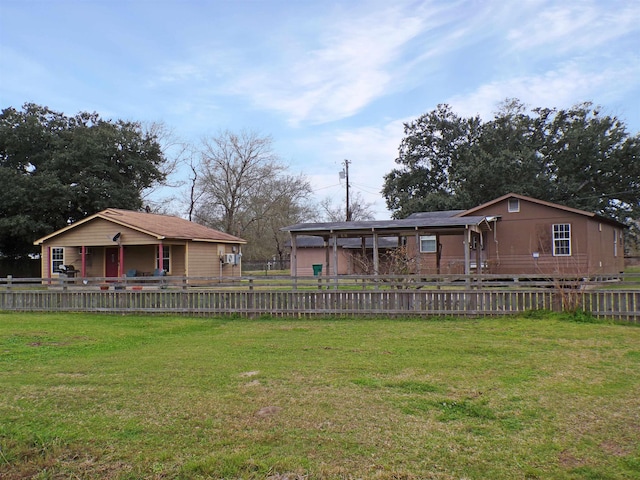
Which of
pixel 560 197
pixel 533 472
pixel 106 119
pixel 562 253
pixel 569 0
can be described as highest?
pixel 106 119

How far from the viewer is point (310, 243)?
33750mm

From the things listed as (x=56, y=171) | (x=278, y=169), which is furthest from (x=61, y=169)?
(x=278, y=169)

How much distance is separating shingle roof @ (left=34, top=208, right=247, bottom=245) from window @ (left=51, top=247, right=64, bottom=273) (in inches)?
41.4

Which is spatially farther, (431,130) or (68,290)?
(431,130)

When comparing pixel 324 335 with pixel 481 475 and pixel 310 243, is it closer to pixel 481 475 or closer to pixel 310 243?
pixel 481 475

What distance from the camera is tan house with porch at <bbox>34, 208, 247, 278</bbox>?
69.7 feet

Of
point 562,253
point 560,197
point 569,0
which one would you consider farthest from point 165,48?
point 560,197

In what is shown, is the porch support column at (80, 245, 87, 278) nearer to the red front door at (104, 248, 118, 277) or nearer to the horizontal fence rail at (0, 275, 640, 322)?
the red front door at (104, 248, 118, 277)

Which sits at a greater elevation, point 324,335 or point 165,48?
point 165,48

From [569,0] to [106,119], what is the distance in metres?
31.2

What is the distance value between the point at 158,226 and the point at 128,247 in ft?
7.22

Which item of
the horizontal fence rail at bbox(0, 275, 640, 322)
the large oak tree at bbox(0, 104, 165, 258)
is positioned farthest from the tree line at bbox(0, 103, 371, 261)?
the horizontal fence rail at bbox(0, 275, 640, 322)

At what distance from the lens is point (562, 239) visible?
21750mm

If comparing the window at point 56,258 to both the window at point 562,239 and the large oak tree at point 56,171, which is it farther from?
the window at point 562,239
